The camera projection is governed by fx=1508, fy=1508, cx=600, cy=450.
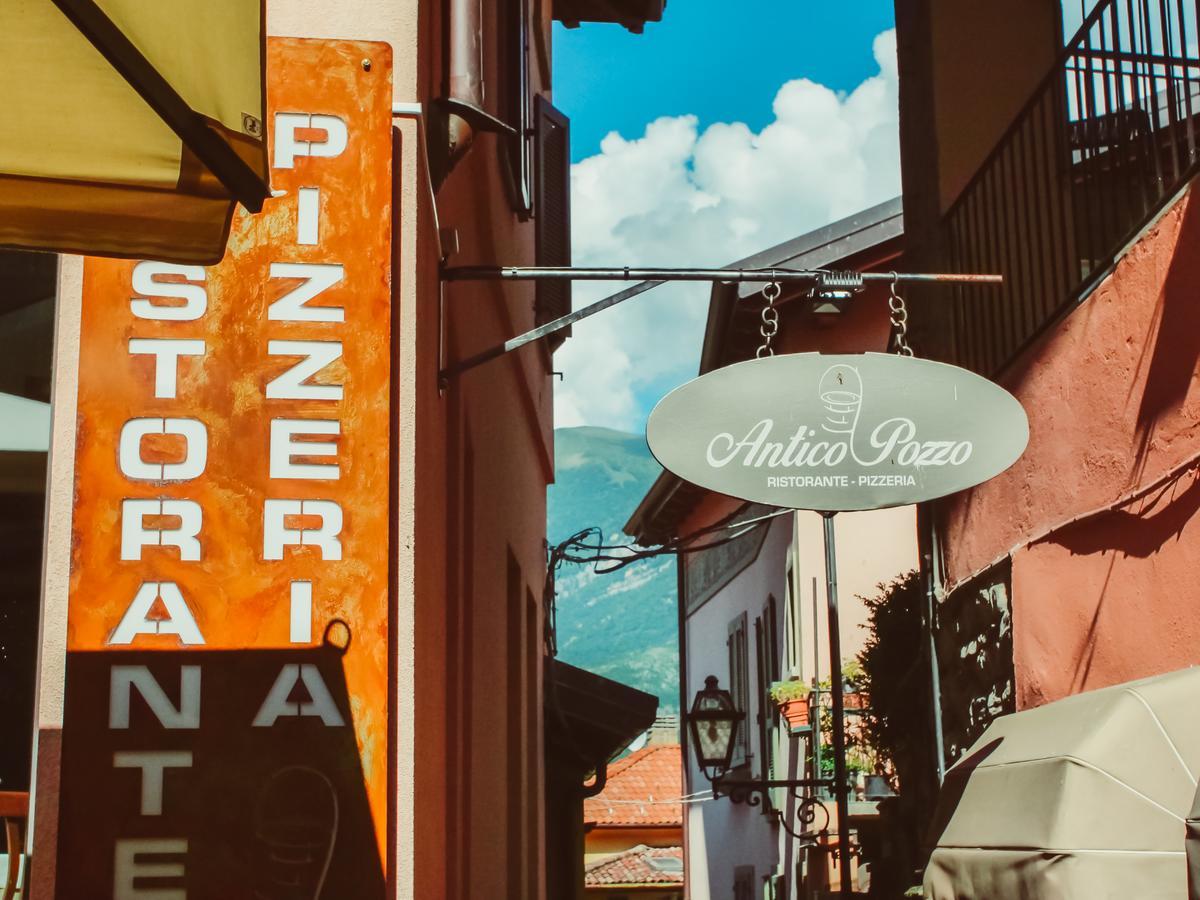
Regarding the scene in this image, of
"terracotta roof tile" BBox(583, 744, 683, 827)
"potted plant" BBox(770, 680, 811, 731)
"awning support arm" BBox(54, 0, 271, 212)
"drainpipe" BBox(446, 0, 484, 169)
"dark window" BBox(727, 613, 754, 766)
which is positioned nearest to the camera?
"awning support arm" BBox(54, 0, 271, 212)

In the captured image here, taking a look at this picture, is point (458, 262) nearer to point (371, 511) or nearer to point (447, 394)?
point (447, 394)

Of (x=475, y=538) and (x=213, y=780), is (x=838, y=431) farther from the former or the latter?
(x=213, y=780)

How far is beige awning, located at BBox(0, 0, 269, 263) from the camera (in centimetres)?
223

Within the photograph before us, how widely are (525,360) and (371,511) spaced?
5361 mm

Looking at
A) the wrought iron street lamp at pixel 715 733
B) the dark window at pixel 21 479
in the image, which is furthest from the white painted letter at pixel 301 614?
the wrought iron street lamp at pixel 715 733

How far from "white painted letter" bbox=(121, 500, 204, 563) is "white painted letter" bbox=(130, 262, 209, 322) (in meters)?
0.46

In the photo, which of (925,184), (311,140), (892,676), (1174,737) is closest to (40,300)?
(311,140)

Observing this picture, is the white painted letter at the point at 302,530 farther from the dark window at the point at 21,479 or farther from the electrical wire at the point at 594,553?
the electrical wire at the point at 594,553

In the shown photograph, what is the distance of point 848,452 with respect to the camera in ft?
16.6

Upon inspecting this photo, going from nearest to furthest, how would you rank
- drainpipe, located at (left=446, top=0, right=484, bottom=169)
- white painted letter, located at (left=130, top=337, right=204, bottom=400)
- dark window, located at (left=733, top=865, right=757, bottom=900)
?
white painted letter, located at (left=130, top=337, right=204, bottom=400), drainpipe, located at (left=446, top=0, right=484, bottom=169), dark window, located at (left=733, top=865, right=757, bottom=900)

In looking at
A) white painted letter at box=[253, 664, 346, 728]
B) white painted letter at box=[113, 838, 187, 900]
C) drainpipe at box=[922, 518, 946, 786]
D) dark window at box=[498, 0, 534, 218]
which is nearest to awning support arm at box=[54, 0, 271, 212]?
white painted letter at box=[253, 664, 346, 728]

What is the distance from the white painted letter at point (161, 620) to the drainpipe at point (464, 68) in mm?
1747

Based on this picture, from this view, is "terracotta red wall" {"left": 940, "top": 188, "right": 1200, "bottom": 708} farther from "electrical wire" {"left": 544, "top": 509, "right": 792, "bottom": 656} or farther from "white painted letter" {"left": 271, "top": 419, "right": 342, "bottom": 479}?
"electrical wire" {"left": 544, "top": 509, "right": 792, "bottom": 656}

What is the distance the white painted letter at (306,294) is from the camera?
371cm
